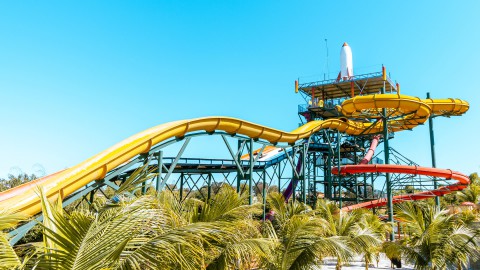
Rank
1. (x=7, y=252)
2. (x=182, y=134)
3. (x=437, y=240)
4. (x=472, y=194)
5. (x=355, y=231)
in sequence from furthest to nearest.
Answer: (x=472, y=194) → (x=182, y=134) → (x=355, y=231) → (x=437, y=240) → (x=7, y=252)

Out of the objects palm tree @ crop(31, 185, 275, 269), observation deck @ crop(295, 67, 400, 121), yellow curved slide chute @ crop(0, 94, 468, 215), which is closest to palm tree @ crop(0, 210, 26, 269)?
palm tree @ crop(31, 185, 275, 269)

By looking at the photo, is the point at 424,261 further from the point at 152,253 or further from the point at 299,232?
the point at 152,253

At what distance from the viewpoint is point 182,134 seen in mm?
12797

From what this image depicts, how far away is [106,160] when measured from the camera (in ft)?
31.2

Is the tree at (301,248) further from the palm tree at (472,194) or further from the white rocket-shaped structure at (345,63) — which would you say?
the palm tree at (472,194)

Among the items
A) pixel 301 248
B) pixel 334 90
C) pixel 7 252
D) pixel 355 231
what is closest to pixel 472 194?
pixel 334 90

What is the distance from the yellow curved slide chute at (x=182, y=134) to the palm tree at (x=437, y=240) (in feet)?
25.9

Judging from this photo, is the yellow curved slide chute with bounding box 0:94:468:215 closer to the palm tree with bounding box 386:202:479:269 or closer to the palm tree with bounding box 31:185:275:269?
the palm tree with bounding box 31:185:275:269

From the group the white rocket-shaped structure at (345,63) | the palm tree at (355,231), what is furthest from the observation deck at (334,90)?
the palm tree at (355,231)

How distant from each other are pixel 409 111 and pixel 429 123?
7209 millimetres

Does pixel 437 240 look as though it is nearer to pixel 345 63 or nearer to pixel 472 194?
pixel 345 63

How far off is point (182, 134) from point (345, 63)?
83.2ft

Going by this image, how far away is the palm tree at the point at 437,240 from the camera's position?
8297 millimetres

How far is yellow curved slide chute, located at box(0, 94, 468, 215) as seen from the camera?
26.1ft
